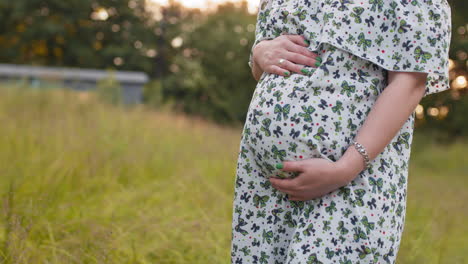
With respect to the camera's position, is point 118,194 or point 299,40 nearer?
point 299,40

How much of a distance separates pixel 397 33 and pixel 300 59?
0.81 ft

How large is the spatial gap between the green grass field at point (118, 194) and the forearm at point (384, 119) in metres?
0.97

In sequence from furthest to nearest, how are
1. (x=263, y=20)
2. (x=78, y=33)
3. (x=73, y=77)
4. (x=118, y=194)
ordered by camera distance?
(x=78, y=33)
(x=73, y=77)
(x=118, y=194)
(x=263, y=20)

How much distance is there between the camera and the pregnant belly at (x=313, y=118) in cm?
121

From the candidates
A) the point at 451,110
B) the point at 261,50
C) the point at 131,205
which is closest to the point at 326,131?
the point at 261,50

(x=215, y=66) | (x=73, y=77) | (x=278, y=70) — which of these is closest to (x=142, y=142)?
(x=278, y=70)

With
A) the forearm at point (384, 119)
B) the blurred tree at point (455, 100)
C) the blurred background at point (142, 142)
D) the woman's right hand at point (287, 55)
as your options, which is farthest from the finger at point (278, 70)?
the blurred tree at point (455, 100)

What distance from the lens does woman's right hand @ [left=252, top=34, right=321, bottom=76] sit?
1.29 m

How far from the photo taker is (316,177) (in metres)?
1.17

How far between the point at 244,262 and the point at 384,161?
472 mm

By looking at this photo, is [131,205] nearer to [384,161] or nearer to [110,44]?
[384,161]

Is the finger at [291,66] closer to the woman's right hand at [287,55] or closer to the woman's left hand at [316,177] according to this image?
the woman's right hand at [287,55]

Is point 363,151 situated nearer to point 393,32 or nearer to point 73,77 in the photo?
point 393,32

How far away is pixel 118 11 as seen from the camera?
16.5 metres
